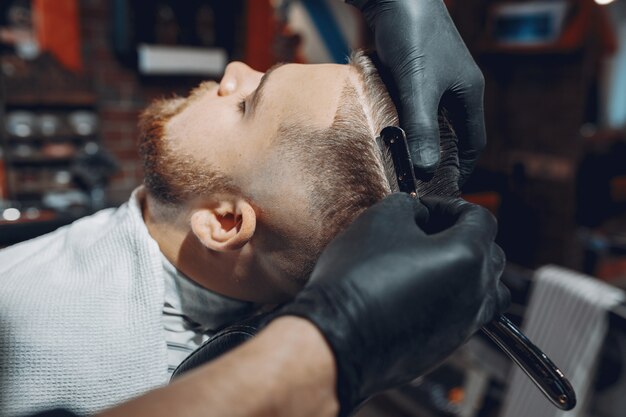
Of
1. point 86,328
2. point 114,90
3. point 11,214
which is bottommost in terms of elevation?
point 11,214

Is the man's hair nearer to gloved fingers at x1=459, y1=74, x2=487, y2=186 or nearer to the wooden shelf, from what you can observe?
gloved fingers at x1=459, y1=74, x2=487, y2=186

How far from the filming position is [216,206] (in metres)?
1.18

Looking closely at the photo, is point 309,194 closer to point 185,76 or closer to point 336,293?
point 336,293

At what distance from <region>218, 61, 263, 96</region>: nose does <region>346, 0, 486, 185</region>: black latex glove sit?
1.05 ft

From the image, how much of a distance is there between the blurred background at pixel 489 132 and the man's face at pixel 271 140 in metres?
0.96

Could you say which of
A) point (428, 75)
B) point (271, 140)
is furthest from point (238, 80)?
point (428, 75)

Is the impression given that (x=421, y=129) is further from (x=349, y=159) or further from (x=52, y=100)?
(x=52, y=100)

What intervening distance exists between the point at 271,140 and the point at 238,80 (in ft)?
0.88

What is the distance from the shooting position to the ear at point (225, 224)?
111 cm

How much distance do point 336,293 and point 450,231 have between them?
23 centimetres

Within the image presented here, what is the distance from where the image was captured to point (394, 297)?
69cm

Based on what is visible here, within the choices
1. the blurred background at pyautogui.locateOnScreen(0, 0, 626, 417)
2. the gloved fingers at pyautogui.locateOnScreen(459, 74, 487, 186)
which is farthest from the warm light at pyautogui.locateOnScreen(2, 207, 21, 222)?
the gloved fingers at pyautogui.locateOnScreen(459, 74, 487, 186)

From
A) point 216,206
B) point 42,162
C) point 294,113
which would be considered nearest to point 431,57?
→ point 294,113

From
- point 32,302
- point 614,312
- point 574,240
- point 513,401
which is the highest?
point 32,302
